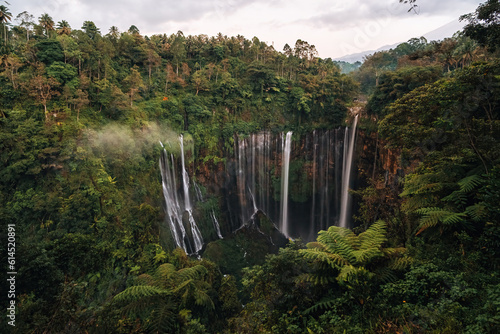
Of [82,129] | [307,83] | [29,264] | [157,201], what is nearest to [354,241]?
[29,264]

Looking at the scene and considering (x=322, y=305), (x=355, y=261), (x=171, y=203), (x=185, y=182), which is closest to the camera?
Result: (x=322, y=305)

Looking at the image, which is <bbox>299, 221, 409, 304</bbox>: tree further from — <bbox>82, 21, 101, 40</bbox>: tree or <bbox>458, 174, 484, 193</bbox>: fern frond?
<bbox>82, 21, 101, 40</bbox>: tree

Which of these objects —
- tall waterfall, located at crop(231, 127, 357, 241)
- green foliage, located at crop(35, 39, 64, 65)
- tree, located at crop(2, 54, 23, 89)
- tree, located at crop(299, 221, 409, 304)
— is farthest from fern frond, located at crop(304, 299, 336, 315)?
green foliage, located at crop(35, 39, 64, 65)

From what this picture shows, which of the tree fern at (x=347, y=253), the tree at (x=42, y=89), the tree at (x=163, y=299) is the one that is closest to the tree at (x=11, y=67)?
the tree at (x=42, y=89)

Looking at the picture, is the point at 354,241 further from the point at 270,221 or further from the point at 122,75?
the point at 122,75

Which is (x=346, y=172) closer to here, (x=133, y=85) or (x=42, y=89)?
(x=133, y=85)

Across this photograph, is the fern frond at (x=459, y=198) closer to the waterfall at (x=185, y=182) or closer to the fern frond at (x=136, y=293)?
the fern frond at (x=136, y=293)

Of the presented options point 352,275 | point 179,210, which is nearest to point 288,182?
point 179,210
